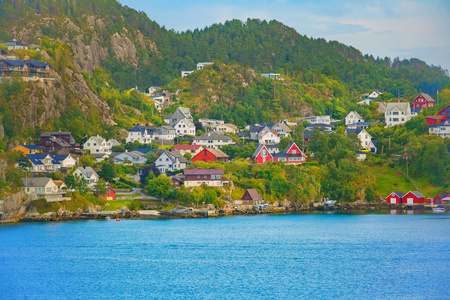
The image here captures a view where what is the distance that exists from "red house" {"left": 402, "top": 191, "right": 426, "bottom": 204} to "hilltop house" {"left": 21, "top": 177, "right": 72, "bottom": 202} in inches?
1608

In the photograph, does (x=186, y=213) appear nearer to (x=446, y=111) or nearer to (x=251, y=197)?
(x=251, y=197)

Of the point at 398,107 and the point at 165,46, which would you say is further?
the point at 165,46

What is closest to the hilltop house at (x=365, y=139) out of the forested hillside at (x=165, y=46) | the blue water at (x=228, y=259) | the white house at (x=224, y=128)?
the white house at (x=224, y=128)

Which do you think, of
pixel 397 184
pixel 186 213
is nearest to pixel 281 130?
pixel 397 184

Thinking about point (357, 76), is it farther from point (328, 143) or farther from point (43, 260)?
point (43, 260)

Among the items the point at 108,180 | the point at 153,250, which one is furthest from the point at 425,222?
the point at 108,180

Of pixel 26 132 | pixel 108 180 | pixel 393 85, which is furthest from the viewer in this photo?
pixel 393 85

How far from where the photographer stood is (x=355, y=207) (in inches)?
3278

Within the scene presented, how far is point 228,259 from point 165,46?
118422 mm

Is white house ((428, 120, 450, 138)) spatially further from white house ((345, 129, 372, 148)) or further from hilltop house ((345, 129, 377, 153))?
white house ((345, 129, 372, 148))

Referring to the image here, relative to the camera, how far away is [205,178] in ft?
258

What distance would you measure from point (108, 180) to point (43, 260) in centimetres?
2859

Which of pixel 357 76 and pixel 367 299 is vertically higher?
pixel 357 76

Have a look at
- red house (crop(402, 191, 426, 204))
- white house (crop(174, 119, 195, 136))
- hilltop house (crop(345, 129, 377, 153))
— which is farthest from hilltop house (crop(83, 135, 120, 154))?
red house (crop(402, 191, 426, 204))
